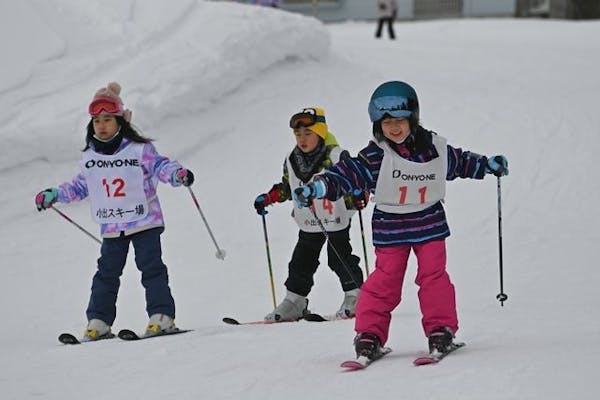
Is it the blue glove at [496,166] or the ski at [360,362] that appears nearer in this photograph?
the ski at [360,362]

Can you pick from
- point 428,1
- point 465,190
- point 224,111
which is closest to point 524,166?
point 465,190

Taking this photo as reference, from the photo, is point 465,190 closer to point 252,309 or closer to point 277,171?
point 277,171

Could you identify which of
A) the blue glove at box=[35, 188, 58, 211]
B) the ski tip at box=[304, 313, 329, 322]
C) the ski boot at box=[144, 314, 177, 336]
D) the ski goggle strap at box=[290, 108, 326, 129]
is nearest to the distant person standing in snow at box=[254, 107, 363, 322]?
the ski goggle strap at box=[290, 108, 326, 129]

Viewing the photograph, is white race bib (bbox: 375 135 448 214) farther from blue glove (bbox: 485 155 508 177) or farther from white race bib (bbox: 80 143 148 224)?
white race bib (bbox: 80 143 148 224)

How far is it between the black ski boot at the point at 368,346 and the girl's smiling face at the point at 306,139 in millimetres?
2144

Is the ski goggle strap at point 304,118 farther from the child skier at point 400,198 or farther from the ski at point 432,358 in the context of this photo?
the ski at point 432,358

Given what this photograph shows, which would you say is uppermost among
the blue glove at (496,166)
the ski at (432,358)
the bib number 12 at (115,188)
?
the blue glove at (496,166)

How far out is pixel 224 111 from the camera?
14055mm

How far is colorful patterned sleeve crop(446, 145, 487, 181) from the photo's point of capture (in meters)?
5.70

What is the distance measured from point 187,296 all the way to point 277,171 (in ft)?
12.4

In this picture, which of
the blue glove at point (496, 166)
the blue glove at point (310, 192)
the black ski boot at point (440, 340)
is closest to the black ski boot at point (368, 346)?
the black ski boot at point (440, 340)

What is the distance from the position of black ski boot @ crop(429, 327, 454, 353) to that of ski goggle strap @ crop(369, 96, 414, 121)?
1.11 metres

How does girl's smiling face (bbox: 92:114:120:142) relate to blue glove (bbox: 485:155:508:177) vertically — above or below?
above

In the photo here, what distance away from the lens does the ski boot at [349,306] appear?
306 inches
